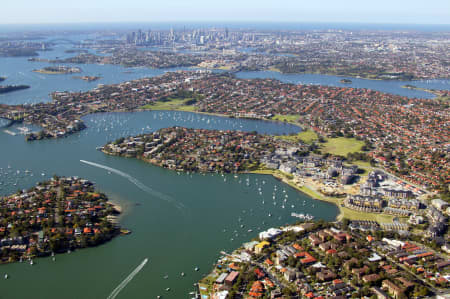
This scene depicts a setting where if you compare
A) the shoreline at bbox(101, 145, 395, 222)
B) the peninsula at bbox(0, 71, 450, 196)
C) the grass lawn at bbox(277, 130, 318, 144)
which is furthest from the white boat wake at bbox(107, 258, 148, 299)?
the grass lawn at bbox(277, 130, 318, 144)

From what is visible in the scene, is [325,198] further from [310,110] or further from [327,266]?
[310,110]

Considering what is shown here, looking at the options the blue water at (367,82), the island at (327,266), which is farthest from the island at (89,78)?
the island at (327,266)

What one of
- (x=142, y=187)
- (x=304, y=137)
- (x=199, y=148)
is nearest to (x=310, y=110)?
(x=304, y=137)

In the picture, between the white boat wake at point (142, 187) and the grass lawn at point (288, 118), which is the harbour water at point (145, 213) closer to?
the white boat wake at point (142, 187)

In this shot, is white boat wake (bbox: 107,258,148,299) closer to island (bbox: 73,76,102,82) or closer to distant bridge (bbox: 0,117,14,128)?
distant bridge (bbox: 0,117,14,128)

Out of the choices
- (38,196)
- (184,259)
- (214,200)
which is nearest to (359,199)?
(214,200)

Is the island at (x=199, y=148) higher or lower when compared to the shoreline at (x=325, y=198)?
higher
